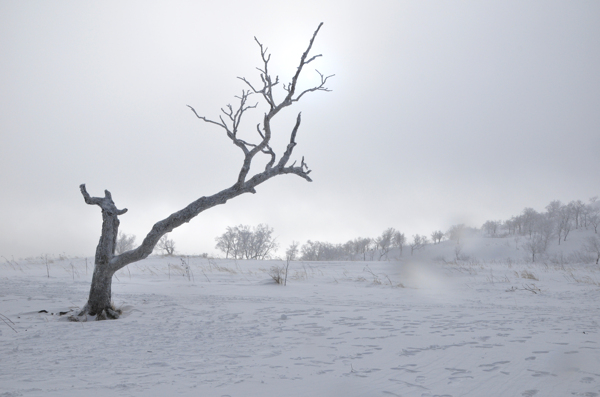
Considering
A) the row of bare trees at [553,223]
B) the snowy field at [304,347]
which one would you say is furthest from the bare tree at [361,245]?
the snowy field at [304,347]

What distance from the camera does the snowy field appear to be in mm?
2736

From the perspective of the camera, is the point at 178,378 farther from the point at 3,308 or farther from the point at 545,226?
the point at 545,226

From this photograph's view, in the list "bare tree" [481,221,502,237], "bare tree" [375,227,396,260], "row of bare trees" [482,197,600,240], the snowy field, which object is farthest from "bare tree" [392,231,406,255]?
the snowy field

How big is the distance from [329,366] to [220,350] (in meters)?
1.25

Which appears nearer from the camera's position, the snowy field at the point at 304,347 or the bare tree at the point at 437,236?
the snowy field at the point at 304,347

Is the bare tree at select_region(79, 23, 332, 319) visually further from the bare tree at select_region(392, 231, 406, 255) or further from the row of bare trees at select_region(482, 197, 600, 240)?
the row of bare trees at select_region(482, 197, 600, 240)

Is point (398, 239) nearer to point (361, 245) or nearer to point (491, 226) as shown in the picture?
point (361, 245)

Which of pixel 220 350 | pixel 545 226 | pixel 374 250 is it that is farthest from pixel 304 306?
pixel 545 226

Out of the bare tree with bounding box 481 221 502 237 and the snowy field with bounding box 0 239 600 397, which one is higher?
the bare tree with bounding box 481 221 502 237

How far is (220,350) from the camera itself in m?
3.82

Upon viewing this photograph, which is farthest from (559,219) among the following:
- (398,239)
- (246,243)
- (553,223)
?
(246,243)

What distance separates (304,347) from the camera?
3947 millimetres

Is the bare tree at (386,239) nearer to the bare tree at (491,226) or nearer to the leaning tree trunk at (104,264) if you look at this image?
the bare tree at (491,226)

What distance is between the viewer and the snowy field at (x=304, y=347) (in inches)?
108
